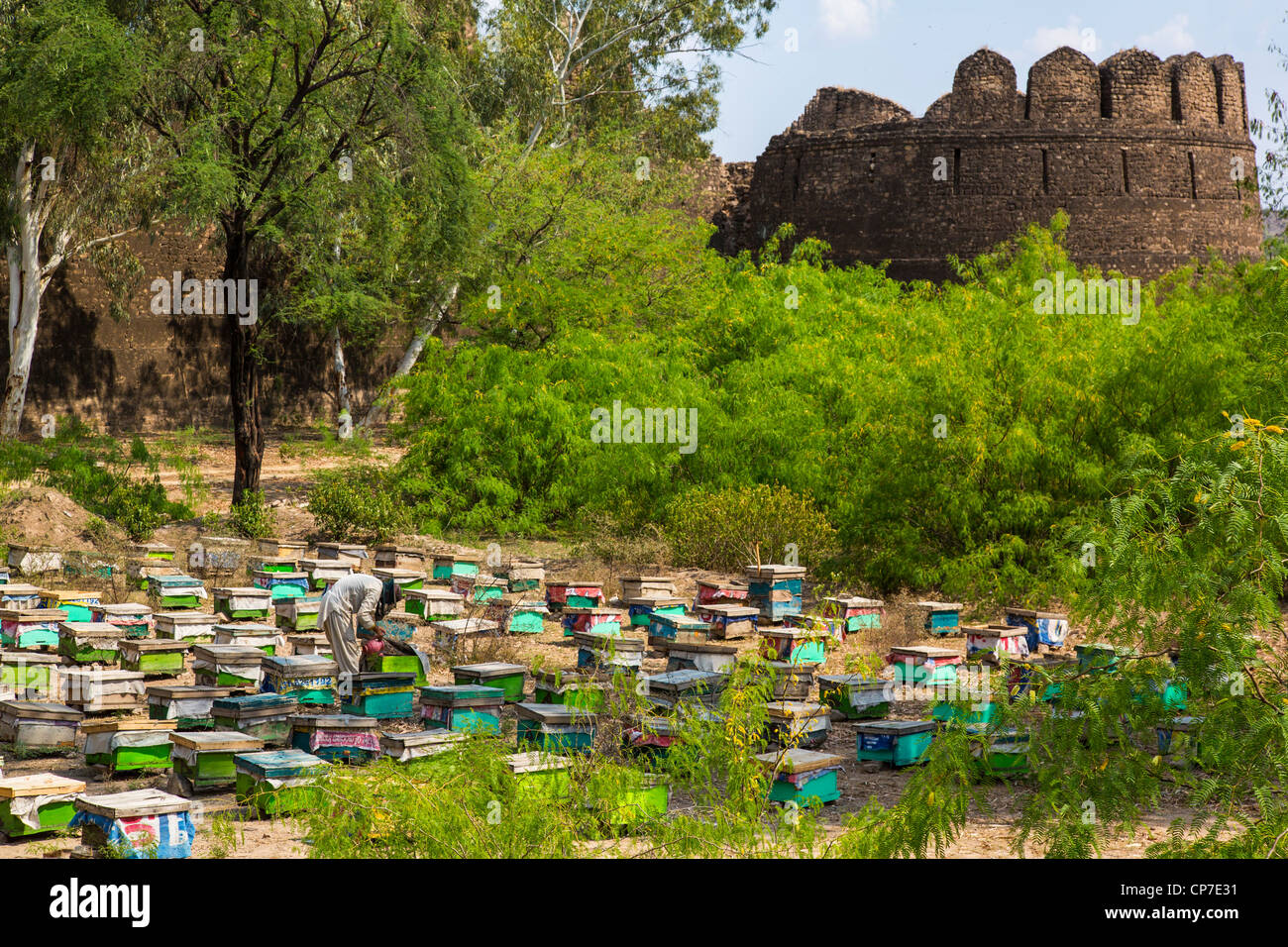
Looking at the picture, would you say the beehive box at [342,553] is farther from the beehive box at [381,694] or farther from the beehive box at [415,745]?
the beehive box at [415,745]

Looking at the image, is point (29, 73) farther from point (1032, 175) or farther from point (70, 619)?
point (1032, 175)

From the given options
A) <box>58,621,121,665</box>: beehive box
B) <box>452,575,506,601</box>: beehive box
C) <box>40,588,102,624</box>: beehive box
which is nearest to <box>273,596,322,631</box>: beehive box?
<box>452,575,506,601</box>: beehive box

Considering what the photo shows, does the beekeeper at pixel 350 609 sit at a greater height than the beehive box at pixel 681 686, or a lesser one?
greater

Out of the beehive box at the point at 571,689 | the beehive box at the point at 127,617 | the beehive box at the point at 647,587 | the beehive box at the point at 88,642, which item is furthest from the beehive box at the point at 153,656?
the beehive box at the point at 647,587

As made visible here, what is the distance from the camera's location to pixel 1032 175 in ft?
85.9

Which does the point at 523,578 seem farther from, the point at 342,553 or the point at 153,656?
the point at 153,656

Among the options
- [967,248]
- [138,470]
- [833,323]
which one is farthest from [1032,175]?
[138,470]

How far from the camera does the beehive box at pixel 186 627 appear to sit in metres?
8.78

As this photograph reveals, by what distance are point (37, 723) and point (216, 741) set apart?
1364 mm

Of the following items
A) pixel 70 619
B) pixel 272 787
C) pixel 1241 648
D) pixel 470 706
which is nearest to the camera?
pixel 1241 648

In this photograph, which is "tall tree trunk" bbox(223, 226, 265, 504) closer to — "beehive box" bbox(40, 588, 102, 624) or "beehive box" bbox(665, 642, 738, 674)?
"beehive box" bbox(40, 588, 102, 624)

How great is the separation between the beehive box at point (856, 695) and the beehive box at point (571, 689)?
58.1 inches

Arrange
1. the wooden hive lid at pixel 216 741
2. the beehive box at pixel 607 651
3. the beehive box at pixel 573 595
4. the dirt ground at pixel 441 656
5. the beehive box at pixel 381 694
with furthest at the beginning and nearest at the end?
1. the beehive box at pixel 573 595
2. the beehive box at pixel 607 651
3. the beehive box at pixel 381 694
4. the wooden hive lid at pixel 216 741
5. the dirt ground at pixel 441 656
